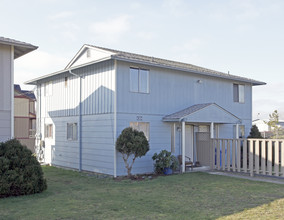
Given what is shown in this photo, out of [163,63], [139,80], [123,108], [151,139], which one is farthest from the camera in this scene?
[163,63]

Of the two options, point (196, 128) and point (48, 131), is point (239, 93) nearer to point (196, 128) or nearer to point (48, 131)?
point (196, 128)

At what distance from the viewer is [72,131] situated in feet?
50.6

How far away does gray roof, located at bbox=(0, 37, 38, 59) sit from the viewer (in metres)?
9.21

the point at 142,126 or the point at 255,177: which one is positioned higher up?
the point at 142,126

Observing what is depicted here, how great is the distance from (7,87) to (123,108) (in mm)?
4745

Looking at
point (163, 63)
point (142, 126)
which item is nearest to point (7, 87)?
point (142, 126)

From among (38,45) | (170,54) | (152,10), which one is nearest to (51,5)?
(38,45)

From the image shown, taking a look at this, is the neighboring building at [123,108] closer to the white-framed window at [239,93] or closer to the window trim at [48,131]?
the window trim at [48,131]

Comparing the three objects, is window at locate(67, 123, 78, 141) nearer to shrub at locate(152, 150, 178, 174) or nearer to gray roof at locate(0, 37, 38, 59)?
shrub at locate(152, 150, 178, 174)

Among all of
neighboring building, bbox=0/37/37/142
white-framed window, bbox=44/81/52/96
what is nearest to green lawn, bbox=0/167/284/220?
neighboring building, bbox=0/37/37/142

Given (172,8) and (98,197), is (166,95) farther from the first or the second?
(98,197)

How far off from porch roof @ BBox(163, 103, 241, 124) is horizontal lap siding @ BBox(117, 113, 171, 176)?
492 mm

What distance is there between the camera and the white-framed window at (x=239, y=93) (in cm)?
1806

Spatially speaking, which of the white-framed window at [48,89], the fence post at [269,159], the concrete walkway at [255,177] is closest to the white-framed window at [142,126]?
the concrete walkway at [255,177]
